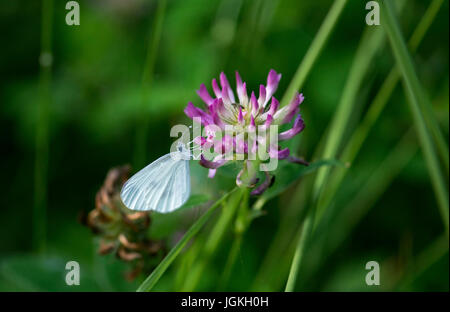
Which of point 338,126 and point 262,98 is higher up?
point 338,126

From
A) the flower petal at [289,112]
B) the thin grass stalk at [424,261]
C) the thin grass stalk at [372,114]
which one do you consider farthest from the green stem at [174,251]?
the thin grass stalk at [424,261]

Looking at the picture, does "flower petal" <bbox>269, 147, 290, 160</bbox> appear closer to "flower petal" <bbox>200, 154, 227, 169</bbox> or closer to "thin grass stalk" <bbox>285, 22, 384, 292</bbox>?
"flower petal" <bbox>200, 154, 227, 169</bbox>

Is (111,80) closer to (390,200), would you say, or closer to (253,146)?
(390,200)

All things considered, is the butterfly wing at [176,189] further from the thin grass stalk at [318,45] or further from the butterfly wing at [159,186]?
the thin grass stalk at [318,45]

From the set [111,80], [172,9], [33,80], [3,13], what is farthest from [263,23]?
[3,13]

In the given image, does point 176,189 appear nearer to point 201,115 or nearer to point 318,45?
point 201,115

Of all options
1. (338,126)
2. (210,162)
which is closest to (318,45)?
(338,126)

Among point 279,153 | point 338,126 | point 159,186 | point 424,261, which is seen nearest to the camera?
point 279,153
